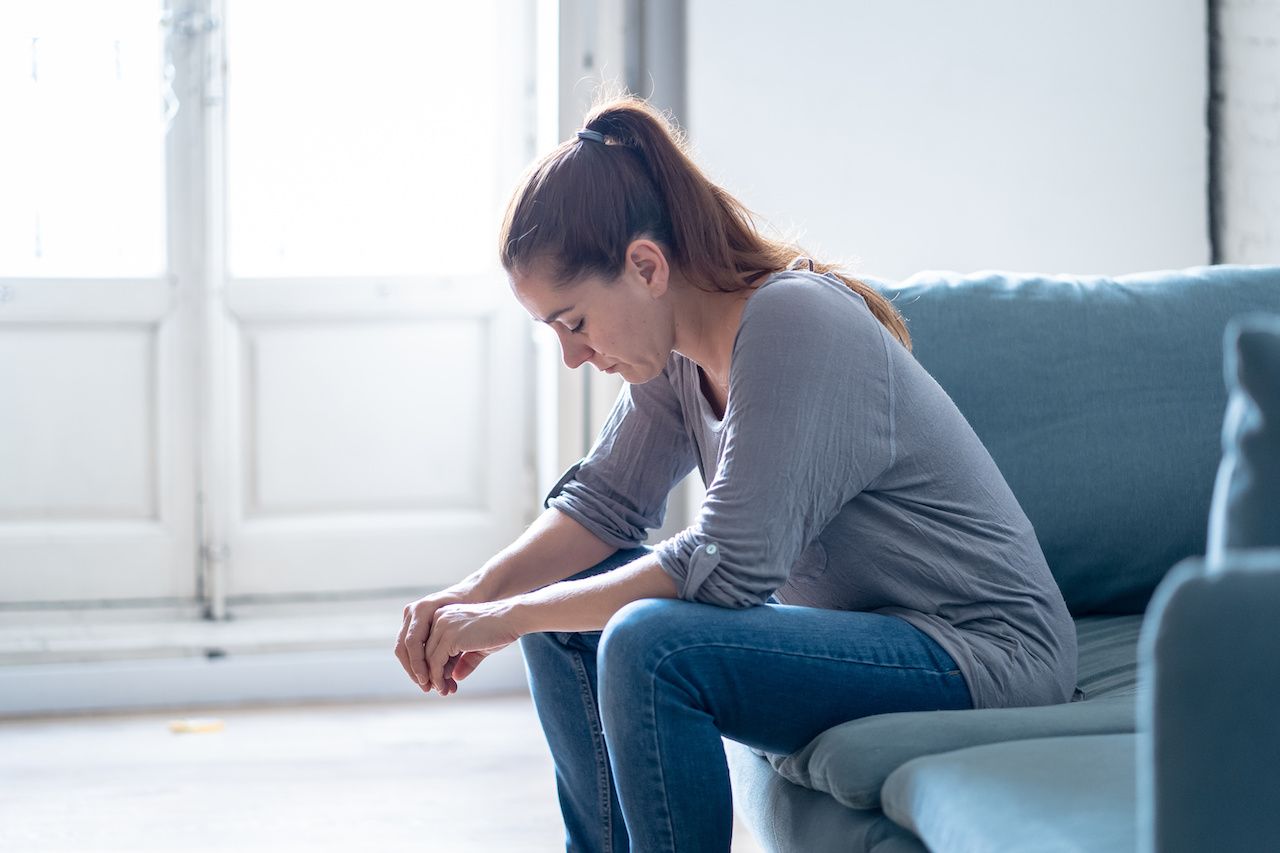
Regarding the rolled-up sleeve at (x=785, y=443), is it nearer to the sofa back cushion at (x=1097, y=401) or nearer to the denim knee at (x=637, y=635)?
the denim knee at (x=637, y=635)

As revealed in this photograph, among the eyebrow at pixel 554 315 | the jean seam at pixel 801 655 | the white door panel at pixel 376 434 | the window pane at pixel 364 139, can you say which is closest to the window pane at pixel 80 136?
the window pane at pixel 364 139

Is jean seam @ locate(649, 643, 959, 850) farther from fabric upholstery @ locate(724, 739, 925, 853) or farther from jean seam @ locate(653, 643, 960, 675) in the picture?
fabric upholstery @ locate(724, 739, 925, 853)

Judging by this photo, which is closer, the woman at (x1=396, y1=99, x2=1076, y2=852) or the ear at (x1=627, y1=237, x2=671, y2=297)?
the woman at (x1=396, y1=99, x2=1076, y2=852)

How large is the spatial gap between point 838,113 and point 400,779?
1.58 metres

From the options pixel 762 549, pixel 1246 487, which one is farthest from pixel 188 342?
pixel 1246 487

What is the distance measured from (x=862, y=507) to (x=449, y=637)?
47 centimetres

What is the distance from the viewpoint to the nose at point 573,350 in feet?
5.05

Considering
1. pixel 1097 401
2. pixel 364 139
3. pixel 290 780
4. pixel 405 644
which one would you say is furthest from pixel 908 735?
pixel 364 139

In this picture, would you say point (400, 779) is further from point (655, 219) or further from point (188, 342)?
point (655, 219)

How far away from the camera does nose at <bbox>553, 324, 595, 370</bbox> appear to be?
5.05 ft

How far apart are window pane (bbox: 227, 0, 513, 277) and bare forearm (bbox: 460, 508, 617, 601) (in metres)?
1.66

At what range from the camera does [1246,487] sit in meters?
0.99

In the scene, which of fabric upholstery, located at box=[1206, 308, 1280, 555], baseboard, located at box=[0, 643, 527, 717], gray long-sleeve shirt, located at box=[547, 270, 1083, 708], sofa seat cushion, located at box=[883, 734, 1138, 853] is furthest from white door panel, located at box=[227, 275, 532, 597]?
fabric upholstery, located at box=[1206, 308, 1280, 555]

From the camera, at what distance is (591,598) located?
142cm
